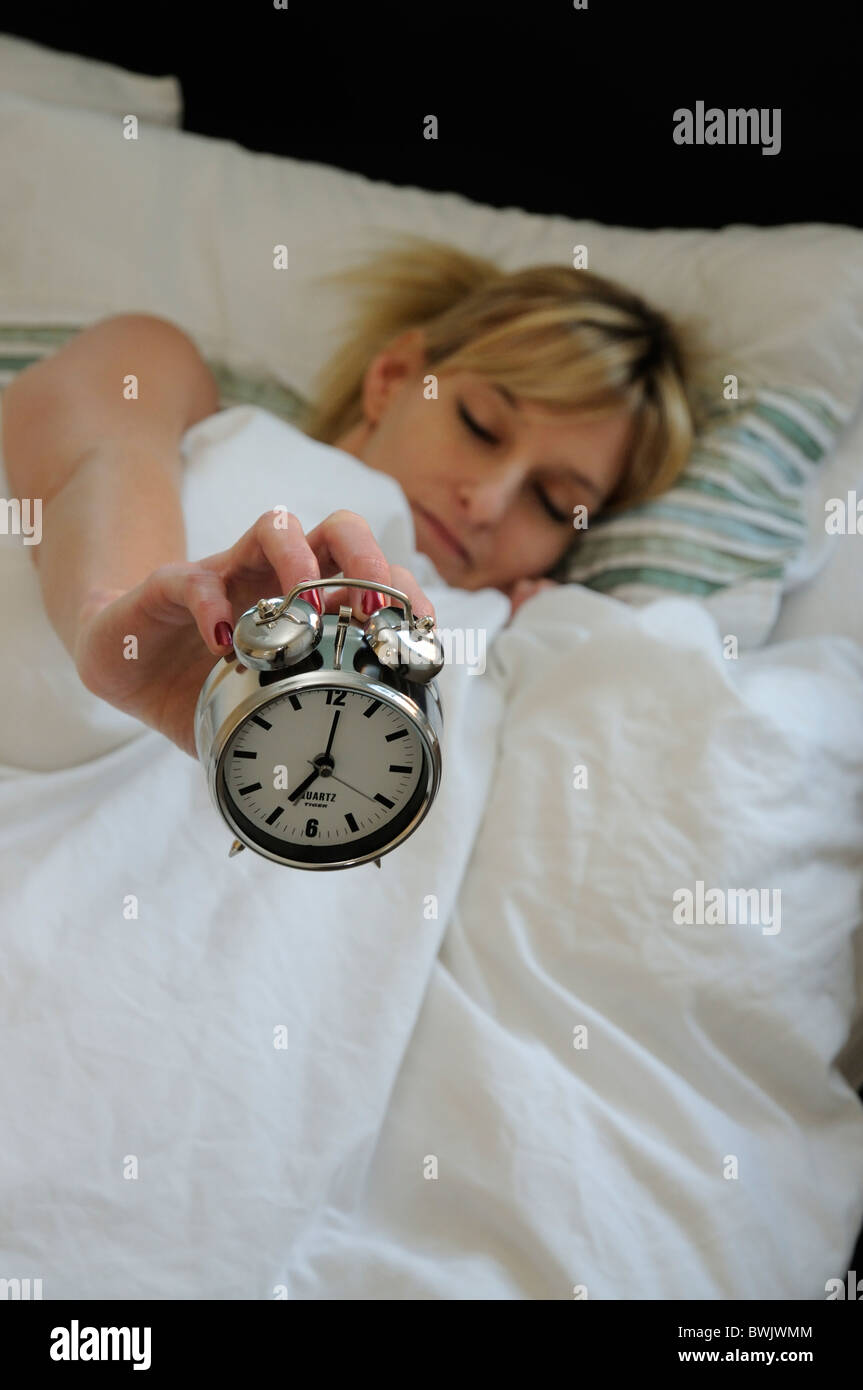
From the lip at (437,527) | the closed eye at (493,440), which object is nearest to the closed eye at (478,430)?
the closed eye at (493,440)

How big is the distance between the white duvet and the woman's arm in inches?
2.3

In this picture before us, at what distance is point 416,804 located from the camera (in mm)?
749

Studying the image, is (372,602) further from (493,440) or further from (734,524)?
(734,524)

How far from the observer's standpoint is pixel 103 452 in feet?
3.76

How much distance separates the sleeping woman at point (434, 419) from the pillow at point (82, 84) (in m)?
0.40

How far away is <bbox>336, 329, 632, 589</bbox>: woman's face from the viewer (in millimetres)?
1492

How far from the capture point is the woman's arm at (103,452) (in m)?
0.99

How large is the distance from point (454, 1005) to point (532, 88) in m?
1.44

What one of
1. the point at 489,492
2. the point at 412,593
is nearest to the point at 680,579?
the point at 489,492
